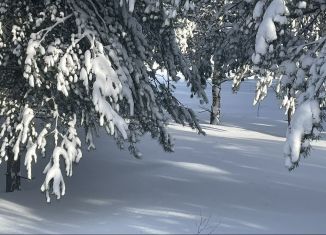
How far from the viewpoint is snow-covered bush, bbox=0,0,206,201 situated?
23.1 ft

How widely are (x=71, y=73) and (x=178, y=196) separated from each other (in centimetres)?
366

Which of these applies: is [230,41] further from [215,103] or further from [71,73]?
[215,103]

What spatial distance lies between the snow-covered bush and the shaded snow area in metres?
1.07

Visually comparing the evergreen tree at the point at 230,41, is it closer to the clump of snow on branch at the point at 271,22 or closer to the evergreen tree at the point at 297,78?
the evergreen tree at the point at 297,78

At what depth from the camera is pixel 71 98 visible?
25.3ft

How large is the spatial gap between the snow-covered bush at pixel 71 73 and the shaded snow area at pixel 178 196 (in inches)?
42.0

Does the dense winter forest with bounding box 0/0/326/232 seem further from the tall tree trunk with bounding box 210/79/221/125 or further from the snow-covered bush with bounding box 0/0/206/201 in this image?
the tall tree trunk with bounding box 210/79/221/125

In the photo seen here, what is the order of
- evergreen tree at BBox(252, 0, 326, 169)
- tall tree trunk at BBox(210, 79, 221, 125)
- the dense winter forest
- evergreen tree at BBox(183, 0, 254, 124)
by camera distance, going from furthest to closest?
tall tree trunk at BBox(210, 79, 221, 125) < evergreen tree at BBox(183, 0, 254, 124) < the dense winter forest < evergreen tree at BBox(252, 0, 326, 169)

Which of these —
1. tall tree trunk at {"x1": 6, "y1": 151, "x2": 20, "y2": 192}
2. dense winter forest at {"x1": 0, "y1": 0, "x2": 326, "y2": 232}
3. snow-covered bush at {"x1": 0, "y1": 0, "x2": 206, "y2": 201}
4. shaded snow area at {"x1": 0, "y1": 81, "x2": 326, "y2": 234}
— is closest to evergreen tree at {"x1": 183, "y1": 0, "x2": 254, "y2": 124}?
dense winter forest at {"x1": 0, "y1": 0, "x2": 326, "y2": 232}

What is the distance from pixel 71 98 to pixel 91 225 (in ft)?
6.94

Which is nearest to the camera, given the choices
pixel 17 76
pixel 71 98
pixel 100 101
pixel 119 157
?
pixel 100 101

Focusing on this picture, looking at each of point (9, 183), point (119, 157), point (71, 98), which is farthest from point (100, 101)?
point (119, 157)

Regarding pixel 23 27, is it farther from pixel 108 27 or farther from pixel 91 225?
pixel 91 225

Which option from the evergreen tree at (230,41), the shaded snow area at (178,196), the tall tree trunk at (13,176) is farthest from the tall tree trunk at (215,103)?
the tall tree trunk at (13,176)
